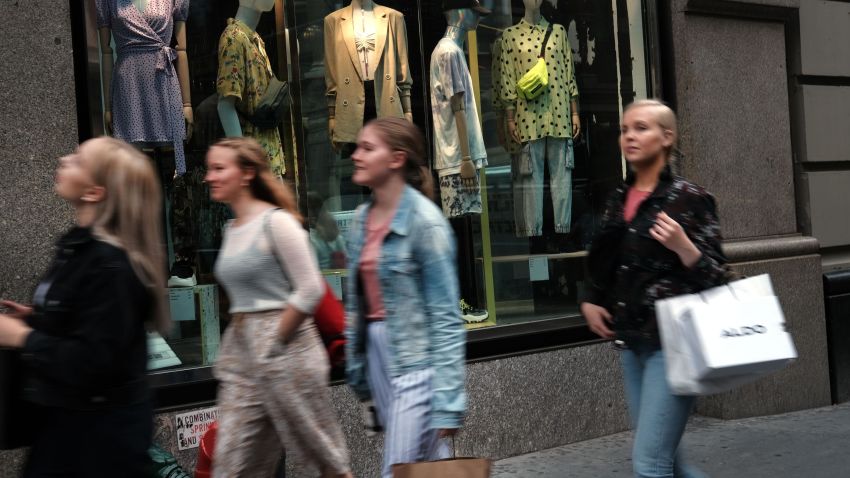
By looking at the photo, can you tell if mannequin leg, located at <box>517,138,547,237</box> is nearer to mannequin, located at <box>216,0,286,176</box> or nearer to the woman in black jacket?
mannequin, located at <box>216,0,286,176</box>

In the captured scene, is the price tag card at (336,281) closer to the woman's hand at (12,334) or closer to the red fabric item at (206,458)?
the red fabric item at (206,458)

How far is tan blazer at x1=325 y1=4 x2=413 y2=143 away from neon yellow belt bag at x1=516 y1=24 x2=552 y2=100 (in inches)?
36.5

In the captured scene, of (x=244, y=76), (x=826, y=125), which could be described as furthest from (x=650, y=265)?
(x=826, y=125)

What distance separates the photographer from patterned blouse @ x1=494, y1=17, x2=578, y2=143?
7875 mm

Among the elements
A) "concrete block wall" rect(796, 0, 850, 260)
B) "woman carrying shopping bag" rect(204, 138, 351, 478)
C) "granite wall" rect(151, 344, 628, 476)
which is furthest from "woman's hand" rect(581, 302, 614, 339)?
"concrete block wall" rect(796, 0, 850, 260)

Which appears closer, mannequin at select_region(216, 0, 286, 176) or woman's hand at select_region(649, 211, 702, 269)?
woman's hand at select_region(649, 211, 702, 269)

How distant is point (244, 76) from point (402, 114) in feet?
3.81

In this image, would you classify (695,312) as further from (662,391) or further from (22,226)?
(22,226)

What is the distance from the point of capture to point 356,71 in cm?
711

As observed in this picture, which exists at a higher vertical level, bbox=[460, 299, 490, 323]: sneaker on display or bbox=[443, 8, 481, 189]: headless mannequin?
bbox=[443, 8, 481, 189]: headless mannequin

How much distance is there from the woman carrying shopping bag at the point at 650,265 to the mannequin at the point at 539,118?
387 centimetres

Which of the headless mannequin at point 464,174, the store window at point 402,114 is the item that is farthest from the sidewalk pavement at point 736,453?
the headless mannequin at point 464,174

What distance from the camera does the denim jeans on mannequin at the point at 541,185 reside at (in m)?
7.97

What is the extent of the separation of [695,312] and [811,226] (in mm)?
5520
